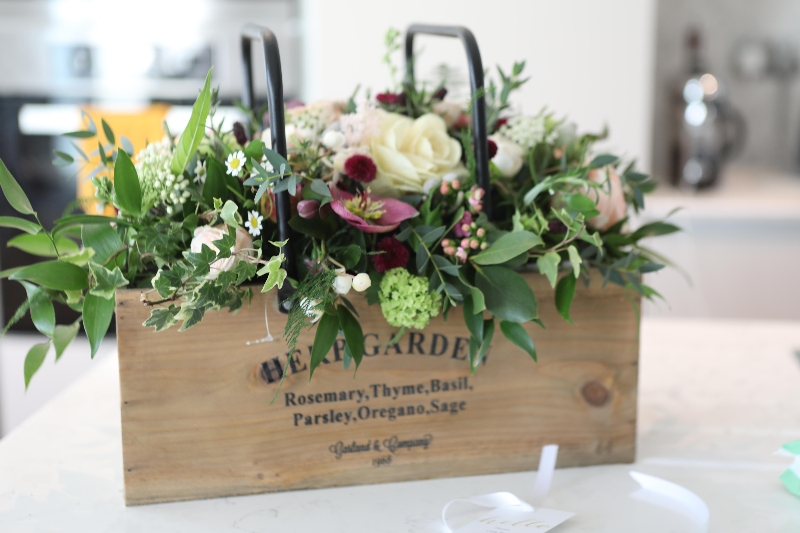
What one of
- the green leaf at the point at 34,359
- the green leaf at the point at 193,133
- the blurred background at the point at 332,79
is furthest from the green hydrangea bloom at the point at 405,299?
the blurred background at the point at 332,79

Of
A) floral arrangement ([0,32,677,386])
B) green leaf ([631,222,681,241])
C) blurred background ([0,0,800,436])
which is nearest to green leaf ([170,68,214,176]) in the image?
floral arrangement ([0,32,677,386])

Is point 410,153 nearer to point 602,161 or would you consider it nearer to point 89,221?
point 602,161

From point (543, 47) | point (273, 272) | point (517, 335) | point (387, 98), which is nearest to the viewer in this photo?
point (273, 272)

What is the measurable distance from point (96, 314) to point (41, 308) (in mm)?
59

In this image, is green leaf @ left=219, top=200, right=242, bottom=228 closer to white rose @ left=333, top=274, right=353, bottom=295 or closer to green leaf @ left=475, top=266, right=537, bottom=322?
white rose @ left=333, top=274, right=353, bottom=295

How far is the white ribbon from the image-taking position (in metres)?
0.69

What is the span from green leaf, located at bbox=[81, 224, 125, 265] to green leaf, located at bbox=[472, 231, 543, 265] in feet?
1.03

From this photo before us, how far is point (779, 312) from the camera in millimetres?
2092

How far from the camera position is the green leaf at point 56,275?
62 cm

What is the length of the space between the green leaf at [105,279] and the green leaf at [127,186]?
56 mm

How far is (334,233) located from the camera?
26.9 inches

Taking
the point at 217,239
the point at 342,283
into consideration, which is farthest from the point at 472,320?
the point at 217,239

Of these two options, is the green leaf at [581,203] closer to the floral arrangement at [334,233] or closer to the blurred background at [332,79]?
the floral arrangement at [334,233]

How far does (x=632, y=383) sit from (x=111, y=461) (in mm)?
553
